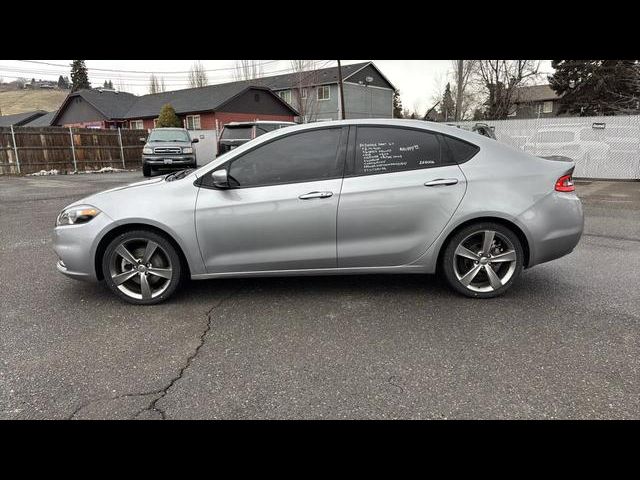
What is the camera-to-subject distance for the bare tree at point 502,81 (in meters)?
30.1

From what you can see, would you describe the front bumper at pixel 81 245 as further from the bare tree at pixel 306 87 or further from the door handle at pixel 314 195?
the bare tree at pixel 306 87

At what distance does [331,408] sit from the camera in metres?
2.35

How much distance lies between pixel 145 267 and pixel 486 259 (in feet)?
10.2

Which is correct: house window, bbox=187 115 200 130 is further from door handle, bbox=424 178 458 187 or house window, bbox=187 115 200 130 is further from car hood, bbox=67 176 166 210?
door handle, bbox=424 178 458 187

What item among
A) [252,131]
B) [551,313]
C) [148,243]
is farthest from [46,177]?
[551,313]

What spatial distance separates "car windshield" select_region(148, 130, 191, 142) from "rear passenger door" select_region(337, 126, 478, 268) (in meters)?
14.2

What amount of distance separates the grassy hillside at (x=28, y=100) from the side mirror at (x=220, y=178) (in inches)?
3576

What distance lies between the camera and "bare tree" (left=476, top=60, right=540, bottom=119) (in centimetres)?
3014

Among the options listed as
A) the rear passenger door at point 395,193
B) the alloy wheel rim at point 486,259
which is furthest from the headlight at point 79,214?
the alloy wheel rim at point 486,259

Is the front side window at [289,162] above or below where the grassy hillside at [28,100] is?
below

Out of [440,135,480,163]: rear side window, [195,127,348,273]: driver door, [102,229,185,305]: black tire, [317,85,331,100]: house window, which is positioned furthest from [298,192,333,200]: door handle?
Answer: [317,85,331,100]: house window

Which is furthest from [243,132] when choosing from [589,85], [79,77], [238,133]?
[79,77]
